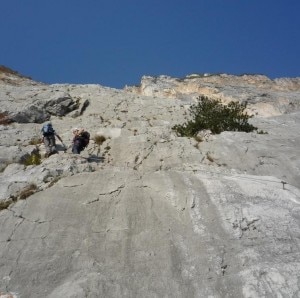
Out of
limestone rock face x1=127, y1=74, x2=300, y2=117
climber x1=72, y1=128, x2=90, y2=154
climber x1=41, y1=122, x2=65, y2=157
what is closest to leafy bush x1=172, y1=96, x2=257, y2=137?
climber x1=72, y1=128, x2=90, y2=154

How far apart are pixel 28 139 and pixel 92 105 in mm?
8358

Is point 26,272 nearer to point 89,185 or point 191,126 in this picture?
point 89,185

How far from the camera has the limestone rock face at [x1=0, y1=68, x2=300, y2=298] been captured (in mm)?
14258

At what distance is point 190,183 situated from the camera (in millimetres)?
18719

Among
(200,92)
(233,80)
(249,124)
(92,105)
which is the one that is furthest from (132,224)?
(233,80)

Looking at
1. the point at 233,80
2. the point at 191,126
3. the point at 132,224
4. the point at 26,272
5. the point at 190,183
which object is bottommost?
the point at 26,272

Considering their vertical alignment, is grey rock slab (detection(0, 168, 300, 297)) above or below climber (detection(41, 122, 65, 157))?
below

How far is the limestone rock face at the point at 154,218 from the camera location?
14.3 metres

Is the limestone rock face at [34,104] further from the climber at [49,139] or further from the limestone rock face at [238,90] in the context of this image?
the limestone rock face at [238,90]

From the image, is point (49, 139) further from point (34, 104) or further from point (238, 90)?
point (238, 90)

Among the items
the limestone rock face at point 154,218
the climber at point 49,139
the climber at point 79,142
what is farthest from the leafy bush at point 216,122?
the climber at point 49,139

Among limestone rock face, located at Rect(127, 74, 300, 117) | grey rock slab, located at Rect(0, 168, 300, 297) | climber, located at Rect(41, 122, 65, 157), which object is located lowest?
grey rock slab, located at Rect(0, 168, 300, 297)

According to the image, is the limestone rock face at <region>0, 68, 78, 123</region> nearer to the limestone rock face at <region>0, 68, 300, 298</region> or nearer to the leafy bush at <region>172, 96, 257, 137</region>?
the limestone rock face at <region>0, 68, 300, 298</region>

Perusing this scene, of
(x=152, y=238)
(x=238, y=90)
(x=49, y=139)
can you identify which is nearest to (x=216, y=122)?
(x=49, y=139)
